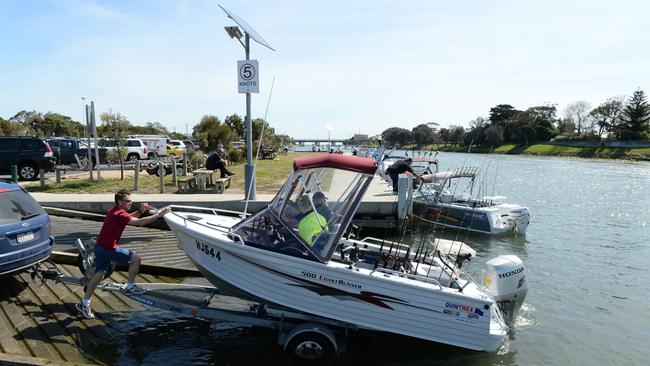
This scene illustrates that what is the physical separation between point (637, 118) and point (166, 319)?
9906 centimetres

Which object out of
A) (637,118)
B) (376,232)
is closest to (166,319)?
(376,232)

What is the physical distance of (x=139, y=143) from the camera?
27422 mm

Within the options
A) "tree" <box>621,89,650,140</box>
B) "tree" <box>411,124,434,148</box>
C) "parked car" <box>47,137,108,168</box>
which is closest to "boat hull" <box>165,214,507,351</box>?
"tree" <box>411,124,434,148</box>

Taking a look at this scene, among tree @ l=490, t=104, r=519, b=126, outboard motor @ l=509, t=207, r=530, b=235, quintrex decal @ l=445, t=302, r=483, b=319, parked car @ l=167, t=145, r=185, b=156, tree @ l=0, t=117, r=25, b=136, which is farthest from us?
tree @ l=490, t=104, r=519, b=126

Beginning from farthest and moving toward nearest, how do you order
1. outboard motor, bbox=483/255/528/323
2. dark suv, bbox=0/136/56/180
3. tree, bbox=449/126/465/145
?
tree, bbox=449/126/465/145 → dark suv, bbox=0/136/56/180 → outboard motor, bbox=483/255/528/323

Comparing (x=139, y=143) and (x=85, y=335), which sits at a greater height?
(x=139, y=143)

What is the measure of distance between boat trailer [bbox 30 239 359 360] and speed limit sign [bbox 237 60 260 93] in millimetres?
6203

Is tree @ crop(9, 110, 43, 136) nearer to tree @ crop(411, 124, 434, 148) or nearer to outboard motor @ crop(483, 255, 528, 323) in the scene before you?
tree @ crop(411, 124, 434, 148)

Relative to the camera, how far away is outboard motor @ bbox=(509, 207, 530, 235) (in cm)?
1497

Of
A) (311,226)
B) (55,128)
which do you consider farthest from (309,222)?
(55,128)

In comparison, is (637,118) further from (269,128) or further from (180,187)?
(180,187)

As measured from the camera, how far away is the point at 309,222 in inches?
230

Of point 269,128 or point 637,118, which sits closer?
point 269,128

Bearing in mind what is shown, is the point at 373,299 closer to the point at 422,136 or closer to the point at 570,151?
the point at 422,136
